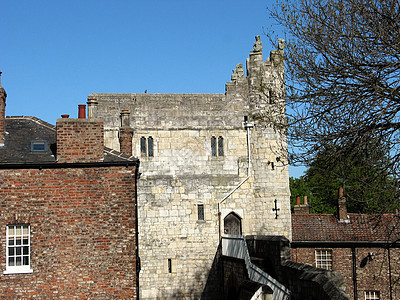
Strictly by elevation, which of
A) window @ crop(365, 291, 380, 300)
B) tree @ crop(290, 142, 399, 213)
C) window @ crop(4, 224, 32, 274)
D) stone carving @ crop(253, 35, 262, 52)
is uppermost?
stone carving @ crop(253, 35, 262, 52)

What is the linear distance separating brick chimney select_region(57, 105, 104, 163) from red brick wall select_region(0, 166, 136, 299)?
0.36 m

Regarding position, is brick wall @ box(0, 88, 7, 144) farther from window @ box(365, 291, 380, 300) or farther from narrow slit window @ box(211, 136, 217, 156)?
window @ box(365, 291, 380, 300)

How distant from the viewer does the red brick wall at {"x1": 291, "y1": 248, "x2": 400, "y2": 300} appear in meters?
29.8

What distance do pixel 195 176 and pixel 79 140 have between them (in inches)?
456

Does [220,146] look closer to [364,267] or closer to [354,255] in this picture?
[354,255]

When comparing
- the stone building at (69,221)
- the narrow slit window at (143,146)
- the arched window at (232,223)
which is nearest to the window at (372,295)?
the arched window at (232,223)

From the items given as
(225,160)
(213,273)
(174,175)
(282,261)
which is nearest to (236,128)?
(225,160)

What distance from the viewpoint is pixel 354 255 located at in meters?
30.4

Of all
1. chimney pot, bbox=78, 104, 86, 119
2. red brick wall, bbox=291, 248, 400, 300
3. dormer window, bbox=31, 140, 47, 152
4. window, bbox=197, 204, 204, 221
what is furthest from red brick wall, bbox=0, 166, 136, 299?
red brick wall, bbox=291, 248, 400, 300

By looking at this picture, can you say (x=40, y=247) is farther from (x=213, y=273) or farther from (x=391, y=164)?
(x=213, y=273)

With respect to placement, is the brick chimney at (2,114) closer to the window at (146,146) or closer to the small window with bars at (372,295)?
the window at (146,146)

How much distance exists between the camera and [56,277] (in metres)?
16.4

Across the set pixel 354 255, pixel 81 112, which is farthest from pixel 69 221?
pixel 354 255

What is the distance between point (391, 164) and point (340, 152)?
1.06 meters
